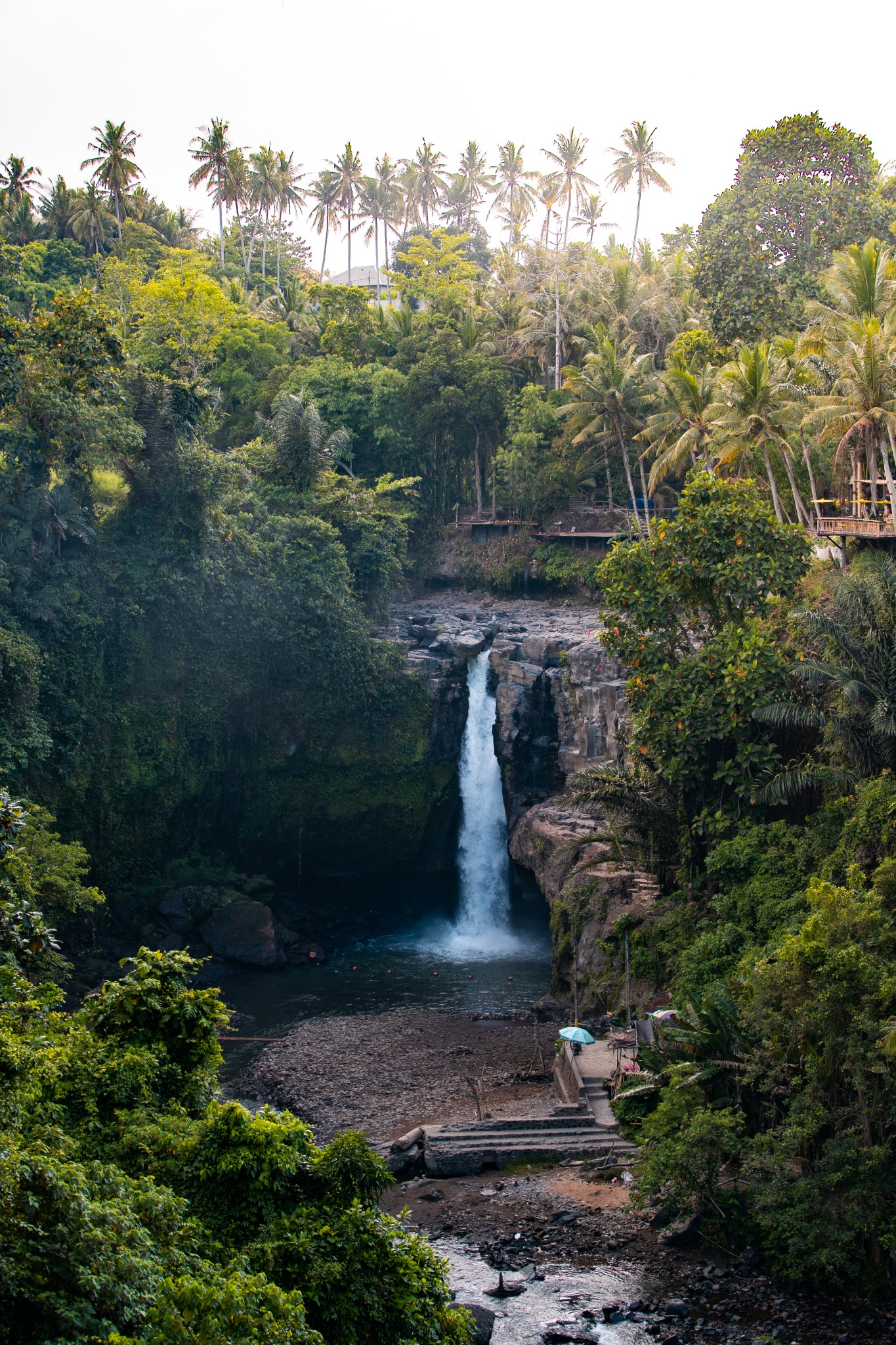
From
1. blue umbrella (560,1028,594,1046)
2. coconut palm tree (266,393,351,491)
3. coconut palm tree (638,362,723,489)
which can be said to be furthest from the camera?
coconut palm tree (266,393,351,491)

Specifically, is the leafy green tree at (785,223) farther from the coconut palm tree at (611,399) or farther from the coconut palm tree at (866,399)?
the coconut palm tree at (866,399)

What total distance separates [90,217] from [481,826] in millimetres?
40197

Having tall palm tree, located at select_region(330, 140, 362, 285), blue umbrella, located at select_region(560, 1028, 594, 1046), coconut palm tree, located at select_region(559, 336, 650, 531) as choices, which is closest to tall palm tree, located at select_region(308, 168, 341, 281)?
tall palm tree, located at select_region(330, 140, 362, 285)

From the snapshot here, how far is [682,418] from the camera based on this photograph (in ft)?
111

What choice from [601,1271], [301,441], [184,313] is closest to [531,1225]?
[601,1271]

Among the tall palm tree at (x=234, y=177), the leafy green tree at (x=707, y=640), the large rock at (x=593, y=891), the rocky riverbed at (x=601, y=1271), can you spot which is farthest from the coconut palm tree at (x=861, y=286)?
the tall palm tree at (x=234, y=177)

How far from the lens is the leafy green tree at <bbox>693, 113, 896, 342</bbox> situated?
36.6m

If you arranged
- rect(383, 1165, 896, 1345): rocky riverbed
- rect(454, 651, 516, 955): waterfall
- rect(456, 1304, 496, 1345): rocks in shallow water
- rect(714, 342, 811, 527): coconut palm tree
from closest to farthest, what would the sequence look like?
rect(456, 1304, 496, 1345): rocks in shallow water → rect(383, 1165, 896, 1345): rocky riverbed → rect(714, 342, 811, 527): coconut palm tree → rect(454, 651, 516, 955): waterfall

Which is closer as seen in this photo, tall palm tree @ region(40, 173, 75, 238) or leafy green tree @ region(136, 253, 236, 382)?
leafy green tree @ region(136, 253, 236, 382)

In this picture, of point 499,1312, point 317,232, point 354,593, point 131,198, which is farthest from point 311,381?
point 499,1312

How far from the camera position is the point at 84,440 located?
2741 centimetres

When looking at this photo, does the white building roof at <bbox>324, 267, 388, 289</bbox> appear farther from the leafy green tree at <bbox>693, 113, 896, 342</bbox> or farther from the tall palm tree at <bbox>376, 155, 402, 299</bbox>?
the leafy green tree at <bbox>693, 113, 896, 342</bbox>

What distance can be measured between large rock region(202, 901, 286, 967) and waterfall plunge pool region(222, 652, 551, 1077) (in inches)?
17.5

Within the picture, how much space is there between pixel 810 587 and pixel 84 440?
59.3 feet
